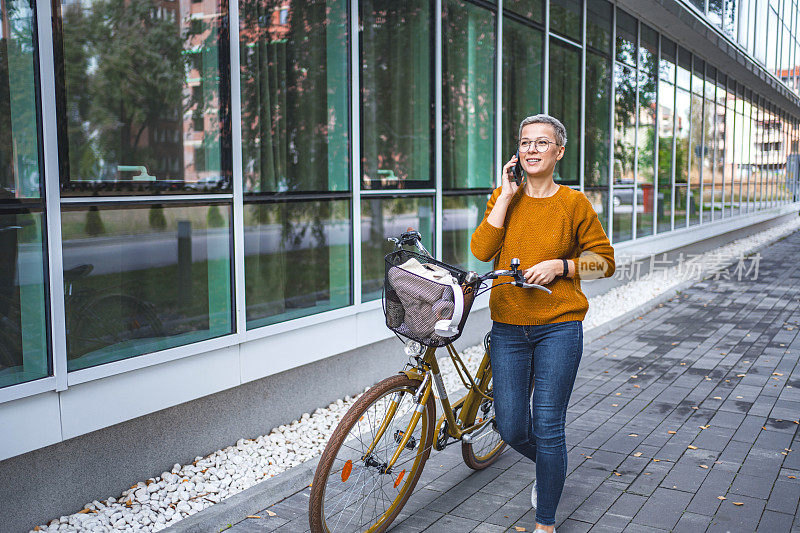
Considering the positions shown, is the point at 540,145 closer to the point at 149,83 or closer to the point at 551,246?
the point at 551,246

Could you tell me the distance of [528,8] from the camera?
9.66 meters

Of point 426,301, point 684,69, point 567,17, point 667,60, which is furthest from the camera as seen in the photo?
point 684,69

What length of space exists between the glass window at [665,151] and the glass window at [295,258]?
10.6 metres

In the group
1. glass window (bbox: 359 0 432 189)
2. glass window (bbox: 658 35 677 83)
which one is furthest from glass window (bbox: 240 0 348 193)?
glass window (bbox: 658 35 677 83)

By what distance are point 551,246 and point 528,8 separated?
22.8ft

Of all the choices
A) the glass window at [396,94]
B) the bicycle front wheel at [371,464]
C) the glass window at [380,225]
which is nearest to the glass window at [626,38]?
the glass window at [396,94]

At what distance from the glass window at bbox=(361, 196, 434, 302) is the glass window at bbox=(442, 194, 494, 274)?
414 millimetres

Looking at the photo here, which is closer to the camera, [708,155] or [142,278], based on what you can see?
[142,278]

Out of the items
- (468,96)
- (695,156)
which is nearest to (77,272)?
(468,96)

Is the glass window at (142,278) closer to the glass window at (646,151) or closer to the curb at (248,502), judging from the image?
the curb at (248,502)

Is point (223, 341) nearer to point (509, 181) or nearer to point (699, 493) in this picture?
point (509, 181)

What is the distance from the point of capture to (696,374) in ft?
23.4

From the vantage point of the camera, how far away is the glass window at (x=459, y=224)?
8.12 m

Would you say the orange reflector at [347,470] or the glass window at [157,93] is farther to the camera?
the glass window at [157,93]
